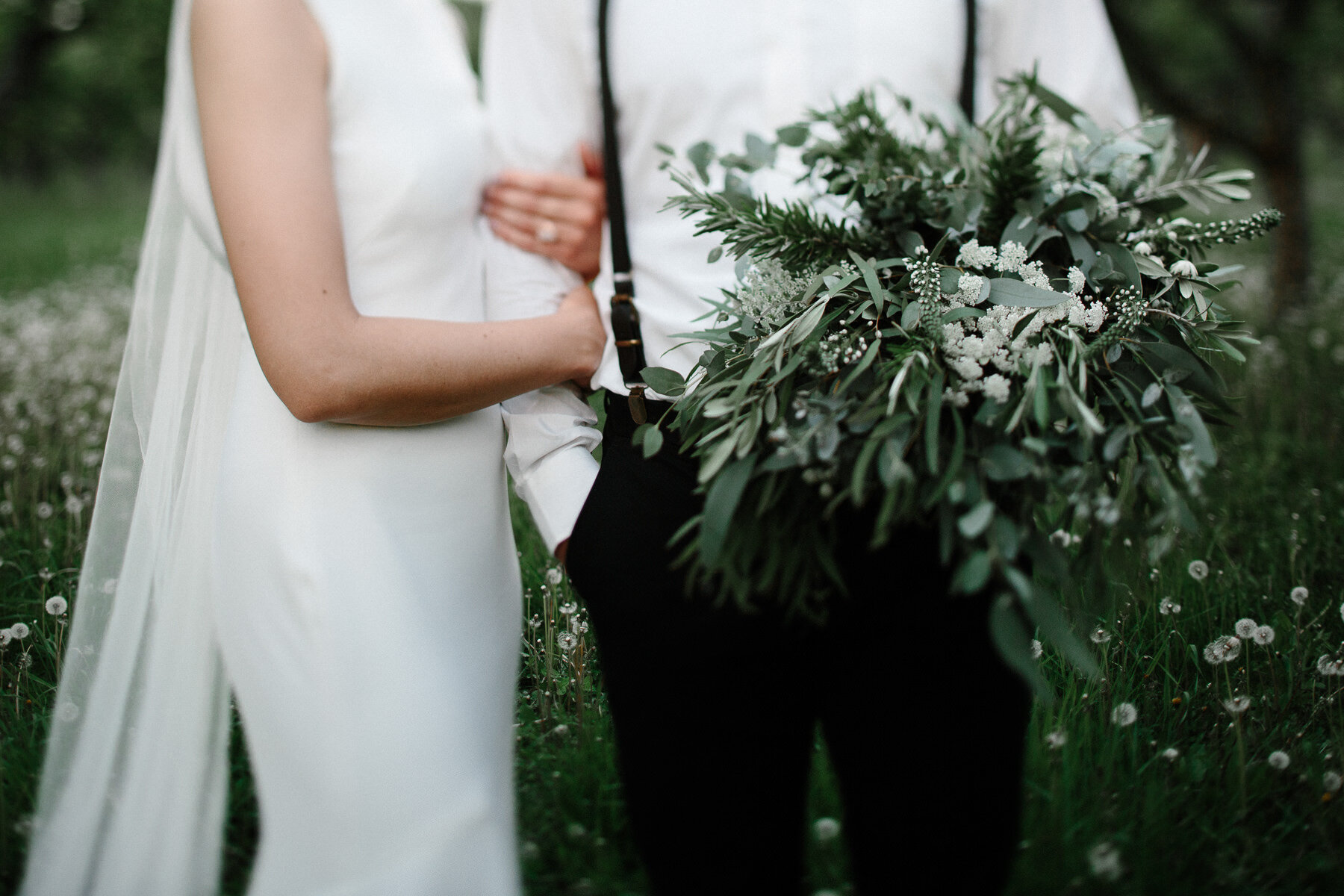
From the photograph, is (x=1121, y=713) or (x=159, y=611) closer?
(x=159, y=611)

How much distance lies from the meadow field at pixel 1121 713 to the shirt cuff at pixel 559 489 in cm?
23

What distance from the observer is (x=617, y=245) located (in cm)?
194

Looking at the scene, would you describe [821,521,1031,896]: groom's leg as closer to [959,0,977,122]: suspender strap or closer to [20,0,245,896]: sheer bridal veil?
[959,0,977,122]: suspender strap

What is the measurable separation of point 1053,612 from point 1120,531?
210mm

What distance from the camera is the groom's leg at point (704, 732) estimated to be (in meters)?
1.43

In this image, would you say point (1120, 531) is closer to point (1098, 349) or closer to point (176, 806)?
point (1098, 349)

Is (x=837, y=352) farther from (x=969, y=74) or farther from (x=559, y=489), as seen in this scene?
(x=969, y=74)

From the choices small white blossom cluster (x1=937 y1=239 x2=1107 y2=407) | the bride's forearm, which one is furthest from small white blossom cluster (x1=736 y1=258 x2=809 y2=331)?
the bride's forearm

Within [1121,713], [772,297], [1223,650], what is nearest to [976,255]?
[772,297]

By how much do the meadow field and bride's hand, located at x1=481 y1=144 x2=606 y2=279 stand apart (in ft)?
2.72

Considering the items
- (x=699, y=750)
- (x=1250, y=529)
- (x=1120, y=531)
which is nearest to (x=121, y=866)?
(x=699, y=750)

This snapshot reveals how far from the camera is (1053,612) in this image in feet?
3.92

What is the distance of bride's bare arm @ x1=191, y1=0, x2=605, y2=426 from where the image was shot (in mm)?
1562

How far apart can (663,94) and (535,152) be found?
31 centimetres
